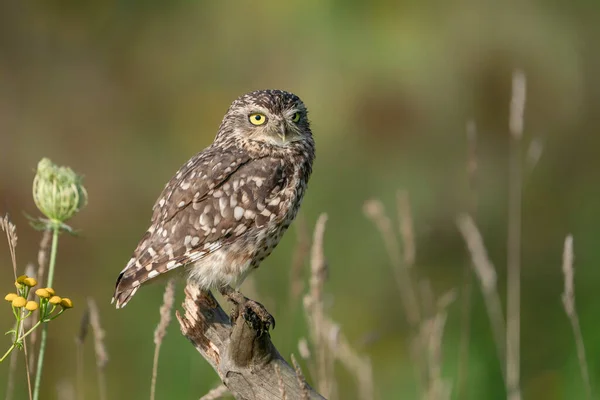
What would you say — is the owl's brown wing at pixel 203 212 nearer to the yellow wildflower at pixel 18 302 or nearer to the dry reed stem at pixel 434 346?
the dry reed stem at pixel 434 346

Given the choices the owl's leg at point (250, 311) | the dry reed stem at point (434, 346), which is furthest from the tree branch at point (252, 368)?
the dry reed stem at point (434, 346)

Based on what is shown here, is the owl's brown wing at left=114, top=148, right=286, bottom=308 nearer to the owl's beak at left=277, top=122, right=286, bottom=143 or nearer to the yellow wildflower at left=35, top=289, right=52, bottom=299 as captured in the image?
the owl's beak at left=277, top=122, right=286, bottom=143

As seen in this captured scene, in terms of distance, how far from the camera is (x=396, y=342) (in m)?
6.66

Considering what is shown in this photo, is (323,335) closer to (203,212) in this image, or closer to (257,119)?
(203,212)

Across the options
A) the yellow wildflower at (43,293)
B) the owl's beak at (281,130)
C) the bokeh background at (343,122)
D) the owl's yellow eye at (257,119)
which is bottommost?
the bokeh background at (343,122)

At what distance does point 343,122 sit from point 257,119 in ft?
15.9

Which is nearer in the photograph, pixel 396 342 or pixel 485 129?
pixel 396 342

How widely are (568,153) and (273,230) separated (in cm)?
593

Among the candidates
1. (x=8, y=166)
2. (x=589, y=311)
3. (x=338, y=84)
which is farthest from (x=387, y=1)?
(x=589, y=311)

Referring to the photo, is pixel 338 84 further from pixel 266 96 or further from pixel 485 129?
pixel 266 96

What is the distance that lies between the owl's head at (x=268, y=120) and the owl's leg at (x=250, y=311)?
70cm

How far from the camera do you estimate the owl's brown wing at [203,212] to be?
3789 mm

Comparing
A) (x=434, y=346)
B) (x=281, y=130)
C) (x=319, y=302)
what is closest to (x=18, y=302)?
(x=319, y=302)

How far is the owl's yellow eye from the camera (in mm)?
4363
